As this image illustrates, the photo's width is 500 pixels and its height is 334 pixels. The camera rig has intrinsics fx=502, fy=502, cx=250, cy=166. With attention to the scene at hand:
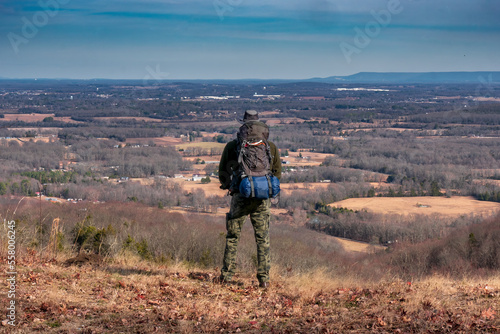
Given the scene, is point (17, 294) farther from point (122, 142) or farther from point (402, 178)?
point (122, 142)

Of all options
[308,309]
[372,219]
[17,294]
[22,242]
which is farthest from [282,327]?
[372,219]

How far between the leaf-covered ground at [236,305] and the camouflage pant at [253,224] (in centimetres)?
43

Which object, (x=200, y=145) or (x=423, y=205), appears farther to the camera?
(x=200, y=145)

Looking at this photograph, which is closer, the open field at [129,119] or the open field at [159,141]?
the open field at [159,141]

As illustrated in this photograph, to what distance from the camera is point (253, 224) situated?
8.45 meters

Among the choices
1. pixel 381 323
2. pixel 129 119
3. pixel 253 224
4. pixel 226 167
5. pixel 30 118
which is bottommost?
pixel 129 119

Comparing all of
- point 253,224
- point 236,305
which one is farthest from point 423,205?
point 236,305

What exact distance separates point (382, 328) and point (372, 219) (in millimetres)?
49910

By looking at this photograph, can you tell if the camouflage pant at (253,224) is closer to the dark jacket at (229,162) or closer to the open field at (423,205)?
the dark jacket at (229,162)

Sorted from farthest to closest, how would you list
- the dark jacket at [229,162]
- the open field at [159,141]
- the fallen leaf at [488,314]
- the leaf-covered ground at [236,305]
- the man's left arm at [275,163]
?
the open field at [159,141] → the man's left arm at [275,163] → the dark jacket at [229,162] → the fallen leaf at [488,314] → the leaf-covered ground at [236,305]

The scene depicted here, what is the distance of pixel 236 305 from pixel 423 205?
6193cm

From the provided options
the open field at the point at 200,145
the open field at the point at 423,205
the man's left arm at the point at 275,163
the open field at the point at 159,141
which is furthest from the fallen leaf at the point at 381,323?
the open field at the point at 159,141

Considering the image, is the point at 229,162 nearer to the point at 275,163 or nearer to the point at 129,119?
the point at 275,163

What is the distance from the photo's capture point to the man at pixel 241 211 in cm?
812
